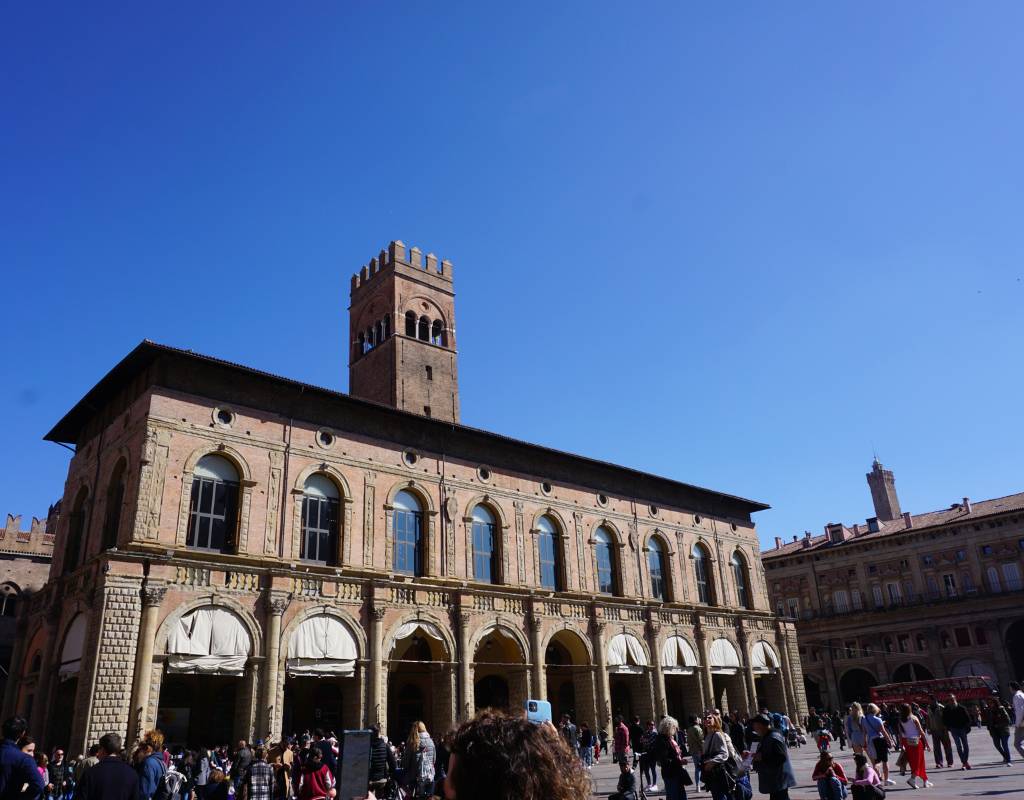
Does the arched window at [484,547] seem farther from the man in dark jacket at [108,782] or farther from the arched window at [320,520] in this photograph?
the man in dark jacket at [108,782]

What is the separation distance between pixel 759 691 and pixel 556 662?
13144 mm

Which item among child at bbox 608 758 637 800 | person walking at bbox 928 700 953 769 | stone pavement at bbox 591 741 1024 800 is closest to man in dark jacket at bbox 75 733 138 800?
child at bbox 608 758 637 800

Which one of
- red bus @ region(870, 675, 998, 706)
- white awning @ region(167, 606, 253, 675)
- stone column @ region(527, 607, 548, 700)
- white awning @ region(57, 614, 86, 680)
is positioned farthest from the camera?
red bus @ region(870, 675, 998, 706)

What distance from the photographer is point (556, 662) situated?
33.8 m

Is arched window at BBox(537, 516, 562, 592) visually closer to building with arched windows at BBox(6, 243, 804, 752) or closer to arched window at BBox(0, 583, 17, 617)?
building with arched windows at BBox(6, 243, 804, 752)

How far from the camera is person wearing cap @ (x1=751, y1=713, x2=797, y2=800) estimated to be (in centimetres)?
916

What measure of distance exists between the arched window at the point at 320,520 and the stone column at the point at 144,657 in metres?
4.90

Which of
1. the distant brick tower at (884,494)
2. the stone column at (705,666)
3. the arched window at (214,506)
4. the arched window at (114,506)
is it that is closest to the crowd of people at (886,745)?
the stone column at (705,666)

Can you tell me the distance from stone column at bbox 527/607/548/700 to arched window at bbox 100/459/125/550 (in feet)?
47.6

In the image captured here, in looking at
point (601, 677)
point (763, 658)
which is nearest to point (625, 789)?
point (601, 677)

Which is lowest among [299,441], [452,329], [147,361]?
[299,441]

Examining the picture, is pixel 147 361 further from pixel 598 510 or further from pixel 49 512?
pixel 49 512

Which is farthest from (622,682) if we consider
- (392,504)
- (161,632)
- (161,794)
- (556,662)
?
(161,794)

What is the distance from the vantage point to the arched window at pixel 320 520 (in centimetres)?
2525
